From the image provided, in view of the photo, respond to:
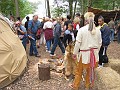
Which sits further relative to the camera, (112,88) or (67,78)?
(67,78)

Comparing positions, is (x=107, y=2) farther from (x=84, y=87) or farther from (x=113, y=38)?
(x=84, y=87)

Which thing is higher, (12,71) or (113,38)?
(12,71)

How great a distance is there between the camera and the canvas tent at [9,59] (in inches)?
253

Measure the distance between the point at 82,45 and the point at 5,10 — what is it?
35.9 meters

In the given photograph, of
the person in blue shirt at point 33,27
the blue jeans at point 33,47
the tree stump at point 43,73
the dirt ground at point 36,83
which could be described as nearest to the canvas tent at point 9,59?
the dirt ground at point 36,83

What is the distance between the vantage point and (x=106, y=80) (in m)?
7.73

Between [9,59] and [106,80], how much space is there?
8.85 feet

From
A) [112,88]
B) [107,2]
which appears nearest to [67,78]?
[112,88]

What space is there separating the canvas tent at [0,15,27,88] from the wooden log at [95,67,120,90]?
214 centimetres

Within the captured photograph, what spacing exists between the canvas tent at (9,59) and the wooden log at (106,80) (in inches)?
84.1

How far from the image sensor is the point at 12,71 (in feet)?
21.4

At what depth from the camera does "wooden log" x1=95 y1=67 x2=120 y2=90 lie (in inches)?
290

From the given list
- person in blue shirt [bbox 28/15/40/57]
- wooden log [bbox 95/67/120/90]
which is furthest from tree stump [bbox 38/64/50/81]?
person in blue shirt [bbox 28/15/40/57]

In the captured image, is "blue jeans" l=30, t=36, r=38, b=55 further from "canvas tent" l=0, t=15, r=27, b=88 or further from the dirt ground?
"canvas tent" l=0, t=15, r=27, b=88
